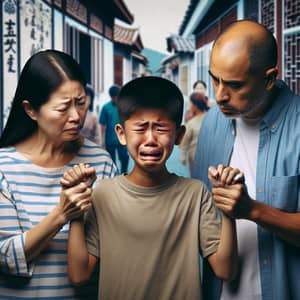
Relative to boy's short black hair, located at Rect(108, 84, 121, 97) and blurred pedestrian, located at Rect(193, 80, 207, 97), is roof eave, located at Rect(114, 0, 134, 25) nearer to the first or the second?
boy's short black hair, located at Rect(108, 84, 121, 97)

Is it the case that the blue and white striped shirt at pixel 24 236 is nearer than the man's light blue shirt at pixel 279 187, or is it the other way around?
the blue and white striped shirt at pixel 24 236

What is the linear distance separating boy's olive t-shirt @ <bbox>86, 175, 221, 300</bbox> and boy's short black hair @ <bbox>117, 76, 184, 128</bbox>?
20cm

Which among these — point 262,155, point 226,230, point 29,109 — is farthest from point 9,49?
point 226,230

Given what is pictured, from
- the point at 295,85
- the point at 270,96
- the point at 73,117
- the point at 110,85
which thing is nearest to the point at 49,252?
the point at 73,117

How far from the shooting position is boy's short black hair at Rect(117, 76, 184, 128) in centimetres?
119

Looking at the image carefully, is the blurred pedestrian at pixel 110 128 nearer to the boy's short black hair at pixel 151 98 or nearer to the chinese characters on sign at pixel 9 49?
the chinese characters on sign at pixel 9 49

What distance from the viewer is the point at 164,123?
1175 millimetres

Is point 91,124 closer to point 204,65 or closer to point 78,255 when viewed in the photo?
point 204,65

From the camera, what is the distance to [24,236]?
1149 millimetres

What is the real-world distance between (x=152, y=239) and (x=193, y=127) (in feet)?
7.46

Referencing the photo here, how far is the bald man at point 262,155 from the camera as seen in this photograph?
1.28m

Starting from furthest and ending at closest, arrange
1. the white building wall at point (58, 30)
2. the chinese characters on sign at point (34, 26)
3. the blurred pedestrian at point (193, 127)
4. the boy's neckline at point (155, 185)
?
the white building wall at point (58, 30)
the blurred pedestrian at point (193, 127)
the chinese characters on sign at point (34, 26)
the boy's neckline at point (155, 185)

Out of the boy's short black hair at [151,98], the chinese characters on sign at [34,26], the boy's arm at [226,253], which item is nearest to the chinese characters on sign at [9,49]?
the chinese characters on sign at [34,26]

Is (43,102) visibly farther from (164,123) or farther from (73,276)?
(73,276)
